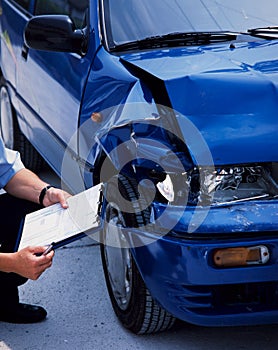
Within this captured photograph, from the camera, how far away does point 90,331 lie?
3.63 m

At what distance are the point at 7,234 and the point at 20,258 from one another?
559 mm

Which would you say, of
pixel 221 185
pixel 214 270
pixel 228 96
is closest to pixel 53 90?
pixel 228 96

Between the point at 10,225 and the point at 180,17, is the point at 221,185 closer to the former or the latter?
the point at 10,225

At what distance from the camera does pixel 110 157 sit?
341cm

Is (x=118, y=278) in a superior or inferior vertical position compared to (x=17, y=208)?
inferior

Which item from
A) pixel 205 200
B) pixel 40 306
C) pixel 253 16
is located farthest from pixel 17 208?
pixel 253 16

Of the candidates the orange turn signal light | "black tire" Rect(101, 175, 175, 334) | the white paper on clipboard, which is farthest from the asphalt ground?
the orange turn signal light

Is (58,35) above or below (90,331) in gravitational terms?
above

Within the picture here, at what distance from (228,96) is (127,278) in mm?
877

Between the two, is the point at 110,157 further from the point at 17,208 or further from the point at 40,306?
the point at 40,306

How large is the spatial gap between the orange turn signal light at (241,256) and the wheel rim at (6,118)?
3.21 meters

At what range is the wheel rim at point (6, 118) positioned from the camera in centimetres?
584

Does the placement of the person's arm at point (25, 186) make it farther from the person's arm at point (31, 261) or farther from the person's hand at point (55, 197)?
the person's arm at point (31, 261)

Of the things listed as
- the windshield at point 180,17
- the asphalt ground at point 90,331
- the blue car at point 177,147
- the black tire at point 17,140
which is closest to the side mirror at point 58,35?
the blue car at point 177,147
